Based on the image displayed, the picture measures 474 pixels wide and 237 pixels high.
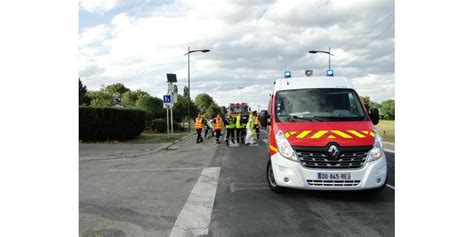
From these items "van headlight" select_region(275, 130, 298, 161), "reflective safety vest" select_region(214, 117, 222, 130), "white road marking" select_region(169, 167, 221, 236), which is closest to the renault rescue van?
"van headlight" select_region(275, 130, 298, 161)

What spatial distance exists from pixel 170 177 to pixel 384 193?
4.63m

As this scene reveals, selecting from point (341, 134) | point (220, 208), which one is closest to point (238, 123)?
point (341, 134)

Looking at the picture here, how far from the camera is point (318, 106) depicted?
6.27 metres

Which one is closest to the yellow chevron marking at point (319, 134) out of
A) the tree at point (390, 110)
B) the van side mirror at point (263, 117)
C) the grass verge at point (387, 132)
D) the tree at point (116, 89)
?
the tree at point (390, 110)

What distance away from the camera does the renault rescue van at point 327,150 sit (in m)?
5.09

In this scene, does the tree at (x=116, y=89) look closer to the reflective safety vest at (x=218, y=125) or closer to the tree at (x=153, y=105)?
the tree at (x=153, y=105)

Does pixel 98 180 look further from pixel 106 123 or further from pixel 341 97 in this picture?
pixel 106 123

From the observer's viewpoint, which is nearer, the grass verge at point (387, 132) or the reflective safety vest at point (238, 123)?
the reflective safety vest at point (238, 123)

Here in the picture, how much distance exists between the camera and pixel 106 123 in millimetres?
17500

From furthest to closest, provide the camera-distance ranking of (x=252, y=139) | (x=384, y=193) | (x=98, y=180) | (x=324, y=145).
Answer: (x=252, y=139)
(x=98, y=180)
(x=384, y=193)
(x=324, y=145)

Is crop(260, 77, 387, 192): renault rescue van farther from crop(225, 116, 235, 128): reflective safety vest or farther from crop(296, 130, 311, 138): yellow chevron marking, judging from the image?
crop(225, 116, 235, 128): reflective safety vest

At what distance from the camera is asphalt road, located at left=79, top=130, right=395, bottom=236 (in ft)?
13.7
